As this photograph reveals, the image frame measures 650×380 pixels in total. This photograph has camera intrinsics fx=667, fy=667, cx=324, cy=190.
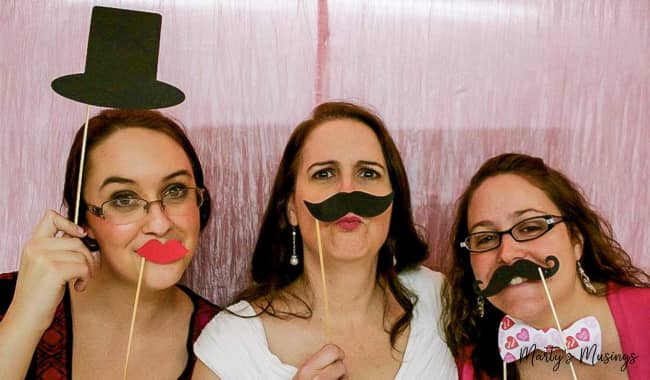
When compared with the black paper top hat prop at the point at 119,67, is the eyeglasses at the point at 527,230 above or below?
below

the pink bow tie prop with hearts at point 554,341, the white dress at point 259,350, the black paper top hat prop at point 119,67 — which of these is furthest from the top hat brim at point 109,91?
the pink bow tie prop with hearts at point 554,341

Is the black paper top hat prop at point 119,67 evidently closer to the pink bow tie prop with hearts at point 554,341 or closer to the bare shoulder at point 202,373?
the bare shoulder at point 202,373

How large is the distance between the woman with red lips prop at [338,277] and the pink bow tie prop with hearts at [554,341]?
17 cm

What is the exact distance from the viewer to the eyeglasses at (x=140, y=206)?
4.69ft

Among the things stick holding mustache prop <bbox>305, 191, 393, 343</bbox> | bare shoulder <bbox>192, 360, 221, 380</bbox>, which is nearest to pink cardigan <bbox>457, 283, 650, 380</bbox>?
stick holding mustache prop <bbox>305, 191, 393, 343</bbox>

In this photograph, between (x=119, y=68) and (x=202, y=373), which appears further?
(x=202, y=373)

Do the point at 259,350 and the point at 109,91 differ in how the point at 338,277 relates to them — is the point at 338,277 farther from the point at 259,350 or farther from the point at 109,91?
the point at 109,91

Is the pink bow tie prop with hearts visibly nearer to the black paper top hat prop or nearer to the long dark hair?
the long dark hair

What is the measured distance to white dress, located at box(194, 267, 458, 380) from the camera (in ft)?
4.67

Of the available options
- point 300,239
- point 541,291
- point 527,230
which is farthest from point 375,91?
point 541,291

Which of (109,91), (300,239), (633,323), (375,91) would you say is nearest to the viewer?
(109,91)

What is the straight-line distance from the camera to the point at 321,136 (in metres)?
1.54

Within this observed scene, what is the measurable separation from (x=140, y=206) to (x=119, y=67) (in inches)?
12.1

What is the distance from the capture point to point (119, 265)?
57.1 inches
